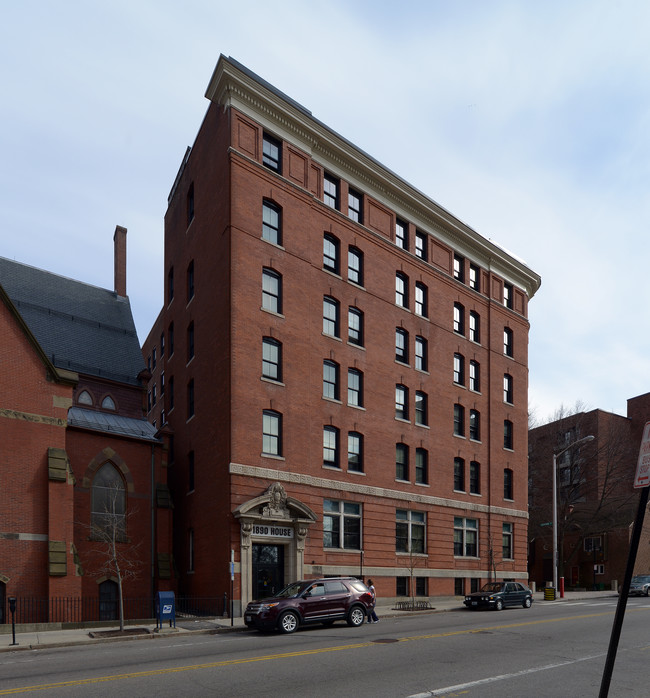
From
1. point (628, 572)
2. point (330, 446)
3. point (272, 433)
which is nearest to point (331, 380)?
point (330, 446)

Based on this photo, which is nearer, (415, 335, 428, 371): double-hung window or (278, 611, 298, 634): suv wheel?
(278, 611, 298, 634): suv wheel

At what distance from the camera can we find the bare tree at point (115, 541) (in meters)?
32.2

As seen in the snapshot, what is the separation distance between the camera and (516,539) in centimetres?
4784

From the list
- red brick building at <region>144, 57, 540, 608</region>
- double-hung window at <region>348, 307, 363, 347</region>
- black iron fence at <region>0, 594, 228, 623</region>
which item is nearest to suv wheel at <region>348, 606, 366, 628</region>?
red brick building at <region>144, 57, 540, 608</region>

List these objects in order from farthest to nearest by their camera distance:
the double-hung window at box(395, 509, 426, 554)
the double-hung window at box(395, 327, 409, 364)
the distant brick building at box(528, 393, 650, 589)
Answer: the distant brick building at box(528, 393, 650, 589) → the double-hung window at box(395, 327, 409, 364) → the double-hung window at box(395, 509, 426, 554)

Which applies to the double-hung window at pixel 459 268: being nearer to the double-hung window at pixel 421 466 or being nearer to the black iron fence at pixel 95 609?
the double-hung window at pixel 421 466

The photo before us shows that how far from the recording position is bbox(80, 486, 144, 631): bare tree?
106 feet

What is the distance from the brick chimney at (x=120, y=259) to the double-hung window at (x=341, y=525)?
72.4 feet

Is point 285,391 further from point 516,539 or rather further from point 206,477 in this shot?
point 516,539

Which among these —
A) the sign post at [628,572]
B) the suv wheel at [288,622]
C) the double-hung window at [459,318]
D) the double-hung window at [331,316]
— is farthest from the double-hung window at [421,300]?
the sign post at [628,572]

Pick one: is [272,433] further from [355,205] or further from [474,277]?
[474,277]

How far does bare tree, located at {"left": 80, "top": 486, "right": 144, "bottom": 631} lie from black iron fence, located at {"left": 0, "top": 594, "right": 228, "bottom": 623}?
1052 mm

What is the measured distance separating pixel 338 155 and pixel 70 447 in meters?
19.4

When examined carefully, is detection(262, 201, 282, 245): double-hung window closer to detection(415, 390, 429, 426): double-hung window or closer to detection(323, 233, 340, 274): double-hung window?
detection(323, 233, 340, 274): double-hung window
